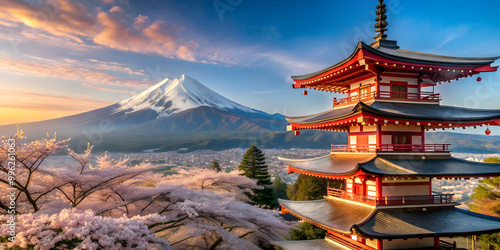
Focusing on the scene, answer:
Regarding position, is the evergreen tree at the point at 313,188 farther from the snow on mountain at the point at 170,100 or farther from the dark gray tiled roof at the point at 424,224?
the snow on mountain at the point at 170,100

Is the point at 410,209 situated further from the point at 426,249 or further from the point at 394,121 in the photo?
the point at 394,121

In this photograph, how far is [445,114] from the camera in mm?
12812

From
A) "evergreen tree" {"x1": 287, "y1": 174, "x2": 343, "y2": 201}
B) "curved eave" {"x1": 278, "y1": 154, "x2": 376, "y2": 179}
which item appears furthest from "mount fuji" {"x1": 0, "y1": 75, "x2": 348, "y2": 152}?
"curved eave" {"x1": 278, "y1": 154, "x2": 376, "y2": 179}

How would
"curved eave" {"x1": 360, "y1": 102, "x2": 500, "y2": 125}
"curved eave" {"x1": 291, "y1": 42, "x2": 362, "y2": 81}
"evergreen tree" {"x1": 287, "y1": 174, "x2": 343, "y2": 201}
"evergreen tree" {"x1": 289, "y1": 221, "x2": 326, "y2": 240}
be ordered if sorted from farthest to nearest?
"evergreen tree" {"x1": 287, "y1": 174, "x2": 343, "y2": 201} < "evergreen tree" {"x1": 289, "y1": 221, "x2": 326, "y2": 240} < "curved eave" {"x1": 291, "y1": 42, "x2": 362, "y2": 81} < "curved eave" {"x1": 360, "y1": 102, "x2": 500, "y2": 125}

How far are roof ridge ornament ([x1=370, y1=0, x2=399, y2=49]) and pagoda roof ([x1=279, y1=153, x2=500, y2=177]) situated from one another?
20.1 ft

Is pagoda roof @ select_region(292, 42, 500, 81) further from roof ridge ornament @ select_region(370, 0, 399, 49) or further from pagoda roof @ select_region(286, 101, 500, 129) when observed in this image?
pagoda roof @ select_region(286, 101, 500, 129)

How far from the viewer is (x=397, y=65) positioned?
41.5 ft

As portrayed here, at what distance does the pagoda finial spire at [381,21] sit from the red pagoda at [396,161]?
83 cm

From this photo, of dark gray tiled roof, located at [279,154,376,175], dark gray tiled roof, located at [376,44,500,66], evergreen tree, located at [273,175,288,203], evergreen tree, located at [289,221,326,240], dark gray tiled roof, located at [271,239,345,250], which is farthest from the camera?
evergreen tree, located at [273,175,288,203]

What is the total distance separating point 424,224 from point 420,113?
14.8 feet

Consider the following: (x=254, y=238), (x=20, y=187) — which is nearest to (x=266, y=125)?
(x=254, y=238)

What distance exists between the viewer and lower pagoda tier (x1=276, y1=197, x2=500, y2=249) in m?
10.8

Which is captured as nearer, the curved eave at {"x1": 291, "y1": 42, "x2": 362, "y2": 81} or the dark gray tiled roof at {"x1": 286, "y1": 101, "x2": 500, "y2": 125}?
the dark gray tiled roof at {"x1": 286, "y1": 101, "x2": 500, "y2": 125}

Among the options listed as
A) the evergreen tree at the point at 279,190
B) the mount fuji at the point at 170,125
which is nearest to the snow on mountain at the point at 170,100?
the mount fuji at the point at 170,125
